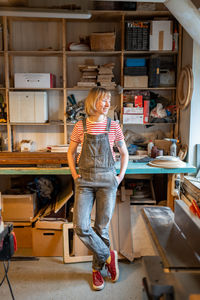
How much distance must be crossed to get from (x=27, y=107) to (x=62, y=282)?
215 centimetres

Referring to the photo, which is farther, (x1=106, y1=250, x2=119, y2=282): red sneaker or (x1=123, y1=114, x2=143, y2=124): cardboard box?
(x1=123, y1=114, x2=143, y2=124): cardboard box

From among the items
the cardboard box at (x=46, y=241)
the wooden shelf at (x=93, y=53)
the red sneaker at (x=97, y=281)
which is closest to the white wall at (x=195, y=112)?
the wooden shelf at (x=93, y=53)

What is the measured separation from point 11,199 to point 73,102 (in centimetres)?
155

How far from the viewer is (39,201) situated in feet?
10.7

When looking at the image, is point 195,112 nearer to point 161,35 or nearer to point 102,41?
point 161,35

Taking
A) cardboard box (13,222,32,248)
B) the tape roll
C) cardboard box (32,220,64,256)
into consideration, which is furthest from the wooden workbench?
the tape roll

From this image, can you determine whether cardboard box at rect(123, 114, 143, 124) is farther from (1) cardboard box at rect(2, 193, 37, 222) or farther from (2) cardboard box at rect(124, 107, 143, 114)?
(1) cardboard box at rect(2, 193, 37, 222)

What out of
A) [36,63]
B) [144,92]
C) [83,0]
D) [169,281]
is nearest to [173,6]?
[144,92]

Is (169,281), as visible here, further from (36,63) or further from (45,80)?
(36,63)

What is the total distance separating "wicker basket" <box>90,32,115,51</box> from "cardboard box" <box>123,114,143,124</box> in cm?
88

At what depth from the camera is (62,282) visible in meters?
2.45

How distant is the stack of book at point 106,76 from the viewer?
11.1 feet

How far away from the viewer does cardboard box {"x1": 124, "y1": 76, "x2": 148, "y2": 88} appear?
11.2 feet

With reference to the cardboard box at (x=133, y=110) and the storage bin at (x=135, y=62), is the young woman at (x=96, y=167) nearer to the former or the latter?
the cardboard box at (x=133, y=110)
